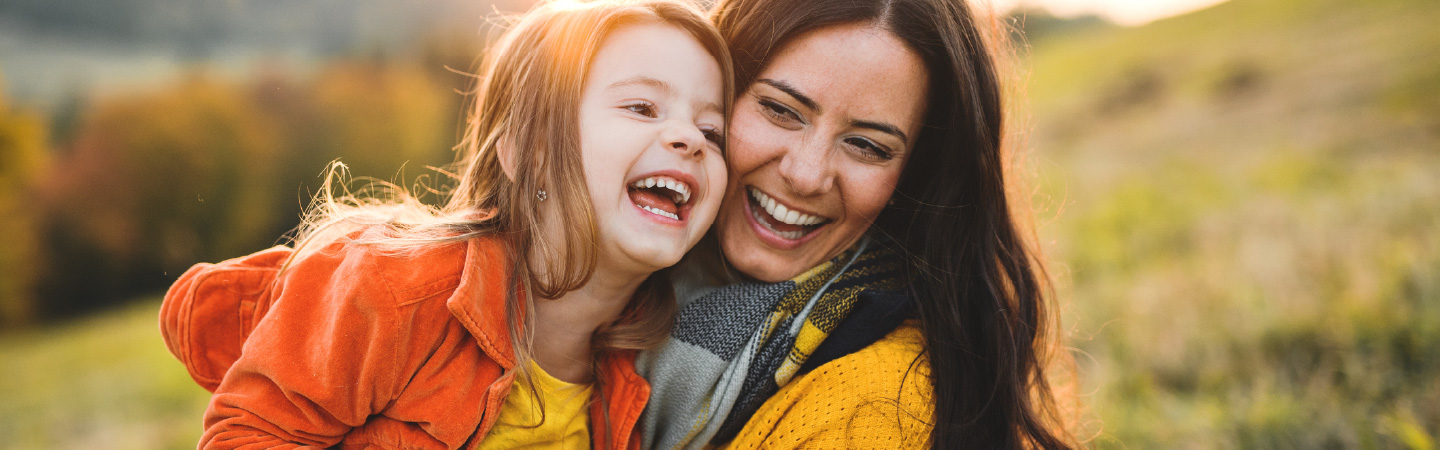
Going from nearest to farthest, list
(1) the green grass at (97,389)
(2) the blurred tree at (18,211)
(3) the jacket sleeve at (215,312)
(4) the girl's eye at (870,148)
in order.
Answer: (3) the jacket sleeve at (215,312) → (4) the girl's eye at (870,148) → (1) the green grass at (97,389) → (2) the blurred tree at (18,211)

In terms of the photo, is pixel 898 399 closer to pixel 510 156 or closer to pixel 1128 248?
pixel 510 156

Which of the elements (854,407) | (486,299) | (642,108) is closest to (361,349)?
(486,299)

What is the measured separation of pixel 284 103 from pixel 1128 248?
57.6 ft

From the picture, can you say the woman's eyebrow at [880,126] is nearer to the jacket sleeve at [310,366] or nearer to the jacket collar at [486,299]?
the jacket collar at [486,299]

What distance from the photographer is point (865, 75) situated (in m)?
2.01

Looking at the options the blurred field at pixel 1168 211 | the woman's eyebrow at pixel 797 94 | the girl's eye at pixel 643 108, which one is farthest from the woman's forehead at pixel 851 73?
the blurred field at pixel 1168 211

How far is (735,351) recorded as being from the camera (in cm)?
210

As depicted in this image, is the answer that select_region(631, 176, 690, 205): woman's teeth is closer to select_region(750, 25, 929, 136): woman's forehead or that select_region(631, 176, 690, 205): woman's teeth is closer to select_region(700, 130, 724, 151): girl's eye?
select_region(700, 130, 724, 151): girl's eye

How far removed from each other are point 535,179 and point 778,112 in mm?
695

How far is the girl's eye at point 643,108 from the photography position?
6.37 ft

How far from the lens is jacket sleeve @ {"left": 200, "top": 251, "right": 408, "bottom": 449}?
1.67 metres

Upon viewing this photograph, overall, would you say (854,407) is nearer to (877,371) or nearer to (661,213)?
(877,371)

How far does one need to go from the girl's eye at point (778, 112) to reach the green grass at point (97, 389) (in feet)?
18.0

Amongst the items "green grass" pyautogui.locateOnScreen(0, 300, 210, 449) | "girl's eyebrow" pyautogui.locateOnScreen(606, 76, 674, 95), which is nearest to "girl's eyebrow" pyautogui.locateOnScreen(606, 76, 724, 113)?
"girl's eyebrow" pyautogui.locateOnScreen(606, 76, 674, 95)
